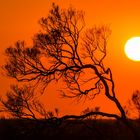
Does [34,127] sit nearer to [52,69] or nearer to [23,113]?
[23,113]

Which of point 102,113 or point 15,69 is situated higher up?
point 15,69

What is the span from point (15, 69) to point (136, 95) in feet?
29.8

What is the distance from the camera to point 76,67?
99.1 ft

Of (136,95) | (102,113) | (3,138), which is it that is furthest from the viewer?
(136,95)

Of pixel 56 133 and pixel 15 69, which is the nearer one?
pixel 15 69

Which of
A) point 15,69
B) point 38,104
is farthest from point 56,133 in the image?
point 15,69

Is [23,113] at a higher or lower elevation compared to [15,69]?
lower

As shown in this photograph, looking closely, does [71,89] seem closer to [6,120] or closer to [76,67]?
[76,67]

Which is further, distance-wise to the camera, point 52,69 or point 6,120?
point 6,120

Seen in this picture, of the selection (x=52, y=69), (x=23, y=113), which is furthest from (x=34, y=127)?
(x=52, y=69)

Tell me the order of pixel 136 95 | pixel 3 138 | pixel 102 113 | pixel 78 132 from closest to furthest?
pixel 102 113
pixel 3 138
pixel 136 95
pixel 78 132

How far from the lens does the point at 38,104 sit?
3094 centimetres

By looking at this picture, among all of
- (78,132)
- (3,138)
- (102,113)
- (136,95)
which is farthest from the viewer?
(78,132)

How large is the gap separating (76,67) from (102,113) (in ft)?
8.41
